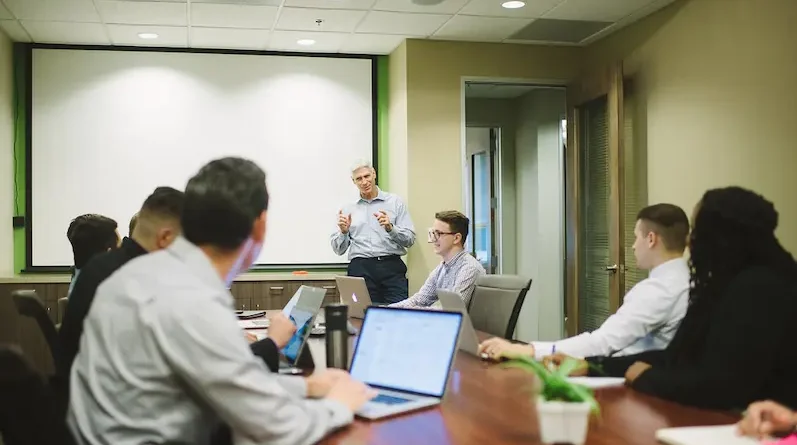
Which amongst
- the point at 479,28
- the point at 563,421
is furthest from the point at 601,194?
the point at 563,421

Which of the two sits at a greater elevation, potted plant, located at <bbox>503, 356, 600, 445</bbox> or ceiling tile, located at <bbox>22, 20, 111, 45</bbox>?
ceiling tile, located at <bbox>22, 20, 111, 45</bbox>

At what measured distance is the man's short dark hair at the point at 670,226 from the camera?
2670 millimetres

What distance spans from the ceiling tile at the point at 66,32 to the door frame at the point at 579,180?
3407 mm

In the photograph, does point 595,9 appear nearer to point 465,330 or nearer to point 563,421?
point 465,330

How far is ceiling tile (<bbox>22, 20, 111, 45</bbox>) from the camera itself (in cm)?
527

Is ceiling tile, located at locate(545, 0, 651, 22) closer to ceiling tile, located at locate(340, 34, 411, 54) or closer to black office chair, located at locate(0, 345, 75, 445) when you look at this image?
ceiling tile, located at locate(340, 34, 411, 54)

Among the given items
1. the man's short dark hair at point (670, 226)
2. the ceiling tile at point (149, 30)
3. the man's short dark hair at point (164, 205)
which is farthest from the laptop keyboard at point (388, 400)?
the ceiling tile at point (149, 30)

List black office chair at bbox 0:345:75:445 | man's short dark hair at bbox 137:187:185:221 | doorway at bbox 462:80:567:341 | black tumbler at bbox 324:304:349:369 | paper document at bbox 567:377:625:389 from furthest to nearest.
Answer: doorway at bbox 462:80:567:341 → man's short dark hair at bbox 137:187:185:221 → black tumbler at bbox 324:304:349:369 → paper document at bbox 567:377:625:389 → black office chair at bbox 0:345:75:445

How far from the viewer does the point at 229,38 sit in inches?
224

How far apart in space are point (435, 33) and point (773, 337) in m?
4.13

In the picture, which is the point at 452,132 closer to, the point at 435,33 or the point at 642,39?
the point at 435,33

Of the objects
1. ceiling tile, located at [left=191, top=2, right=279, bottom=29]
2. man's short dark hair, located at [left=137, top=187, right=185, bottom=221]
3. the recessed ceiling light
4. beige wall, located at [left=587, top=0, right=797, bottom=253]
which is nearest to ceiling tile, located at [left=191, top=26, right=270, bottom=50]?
ceiling tile, located at [left=191, top=2, right=279, bottom=29]

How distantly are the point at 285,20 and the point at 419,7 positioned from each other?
935mm

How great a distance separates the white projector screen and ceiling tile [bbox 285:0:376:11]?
4.15 ft
